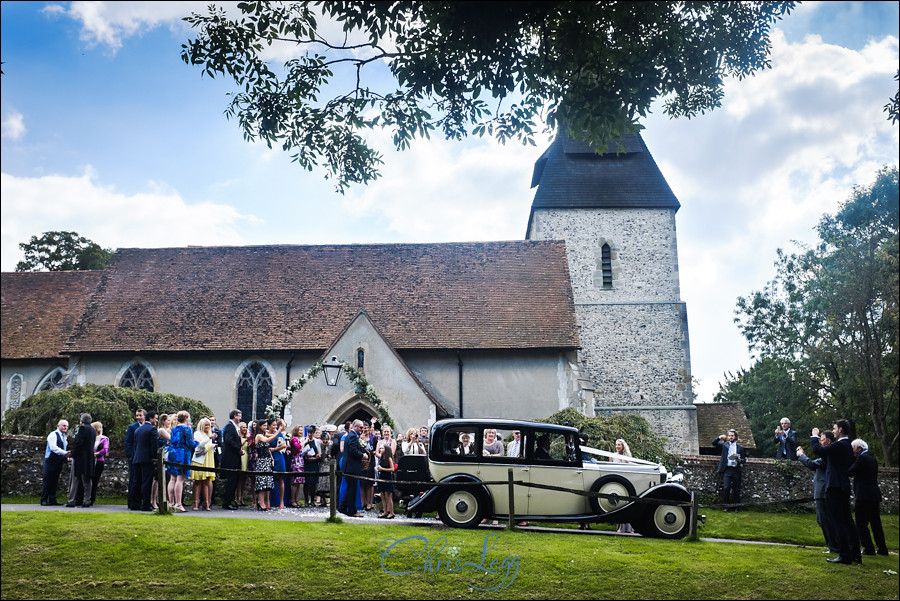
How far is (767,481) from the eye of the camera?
60.5 ft

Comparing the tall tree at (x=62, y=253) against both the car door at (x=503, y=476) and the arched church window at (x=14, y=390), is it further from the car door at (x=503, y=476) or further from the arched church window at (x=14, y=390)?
the car door at (x=503, y=476)

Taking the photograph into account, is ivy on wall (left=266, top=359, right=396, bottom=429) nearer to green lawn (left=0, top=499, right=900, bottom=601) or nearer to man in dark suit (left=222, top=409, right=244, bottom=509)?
man in dark suit (left=222, top=409, right=244, bottom=509)

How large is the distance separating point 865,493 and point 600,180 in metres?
22.7

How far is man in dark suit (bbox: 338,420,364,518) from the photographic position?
1368 centimetres

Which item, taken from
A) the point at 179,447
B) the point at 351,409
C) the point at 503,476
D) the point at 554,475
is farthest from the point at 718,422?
the point at 179,447

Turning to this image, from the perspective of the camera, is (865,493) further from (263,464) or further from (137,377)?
(137,377)

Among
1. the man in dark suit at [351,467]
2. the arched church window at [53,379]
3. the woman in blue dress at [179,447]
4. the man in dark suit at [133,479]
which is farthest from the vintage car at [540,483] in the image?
the arched church window at [53,379]

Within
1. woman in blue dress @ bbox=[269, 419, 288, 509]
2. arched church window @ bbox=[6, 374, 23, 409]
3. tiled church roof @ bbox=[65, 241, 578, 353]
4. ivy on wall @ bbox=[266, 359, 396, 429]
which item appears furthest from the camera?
arched church window @ bbox=[6, 374, 23, 409]

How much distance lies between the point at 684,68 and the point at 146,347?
793 inches

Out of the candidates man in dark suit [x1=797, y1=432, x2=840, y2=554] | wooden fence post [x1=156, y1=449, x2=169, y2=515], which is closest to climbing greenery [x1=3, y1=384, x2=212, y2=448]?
wooden fence post [x1=156, y1=449, x2=169, y2=515]

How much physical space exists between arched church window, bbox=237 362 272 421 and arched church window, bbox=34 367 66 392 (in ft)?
21.4

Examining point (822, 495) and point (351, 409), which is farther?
point (351, 409)

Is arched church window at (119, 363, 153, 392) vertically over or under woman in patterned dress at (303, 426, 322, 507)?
over

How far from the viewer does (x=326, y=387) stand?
22125 mm
